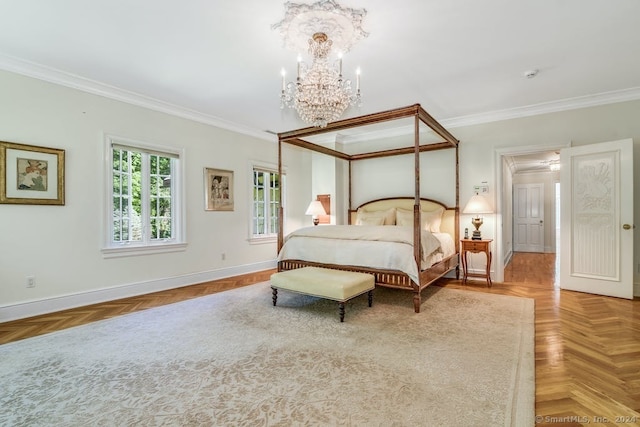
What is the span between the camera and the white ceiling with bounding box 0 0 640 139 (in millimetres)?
2428

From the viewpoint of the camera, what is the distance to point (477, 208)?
4711 mm

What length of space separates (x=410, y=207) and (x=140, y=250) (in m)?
4.40

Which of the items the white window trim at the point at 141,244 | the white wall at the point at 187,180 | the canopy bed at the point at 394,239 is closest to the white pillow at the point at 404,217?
the canopy bed at the point at 394,239

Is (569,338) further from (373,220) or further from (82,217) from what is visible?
(82,217)

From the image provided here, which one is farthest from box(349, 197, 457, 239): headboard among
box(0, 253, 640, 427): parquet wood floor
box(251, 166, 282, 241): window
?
box(251, 166, 282, 241): window

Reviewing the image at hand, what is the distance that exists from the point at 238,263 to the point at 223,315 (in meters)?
2.34

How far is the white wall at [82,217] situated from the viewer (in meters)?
3.25

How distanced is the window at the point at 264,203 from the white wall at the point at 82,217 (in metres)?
0.80

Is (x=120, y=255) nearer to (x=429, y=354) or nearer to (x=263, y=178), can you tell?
(x=263, y=178)

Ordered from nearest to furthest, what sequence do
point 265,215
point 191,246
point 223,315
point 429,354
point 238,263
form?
point 429,354 → point 223,315 → point 191,246 → point 238,263 → point 265,215

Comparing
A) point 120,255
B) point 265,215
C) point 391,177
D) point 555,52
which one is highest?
point 555,52

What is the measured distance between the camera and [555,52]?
3.09 meters

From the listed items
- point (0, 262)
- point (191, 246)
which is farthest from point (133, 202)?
point (0, 262)

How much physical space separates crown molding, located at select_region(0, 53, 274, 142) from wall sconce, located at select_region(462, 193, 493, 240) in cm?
422
